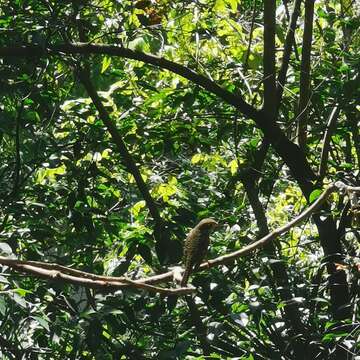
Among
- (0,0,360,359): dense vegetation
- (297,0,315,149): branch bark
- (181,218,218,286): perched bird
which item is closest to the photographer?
(181,218,218,286): perched bird

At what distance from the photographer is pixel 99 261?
377cm

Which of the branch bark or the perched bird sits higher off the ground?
the branch bark

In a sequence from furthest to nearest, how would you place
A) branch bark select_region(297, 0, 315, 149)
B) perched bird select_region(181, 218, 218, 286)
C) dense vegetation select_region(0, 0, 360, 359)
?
branch bark select_region(297, 0, 315, 149)
dense vegetation select_region(0, 0, 360, 359)
perched bird select_region(181, 218, 218, 286)

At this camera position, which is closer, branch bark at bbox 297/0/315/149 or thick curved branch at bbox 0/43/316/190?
thick curved branch at bbox 0/43/316/190

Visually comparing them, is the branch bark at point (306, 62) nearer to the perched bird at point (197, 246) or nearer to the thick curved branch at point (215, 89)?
the thick curved branch at point (215, 89)

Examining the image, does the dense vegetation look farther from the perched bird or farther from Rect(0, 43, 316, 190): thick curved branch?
the perched bird

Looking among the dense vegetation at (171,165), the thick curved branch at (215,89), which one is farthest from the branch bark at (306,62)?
the thick curved branch at (215,89)

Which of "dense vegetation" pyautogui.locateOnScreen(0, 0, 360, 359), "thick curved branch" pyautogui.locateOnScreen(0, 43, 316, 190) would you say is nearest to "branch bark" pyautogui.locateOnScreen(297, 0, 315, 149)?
"dense vegetation" pyautogui.locateOnScreen(0, 0, 360, 359)

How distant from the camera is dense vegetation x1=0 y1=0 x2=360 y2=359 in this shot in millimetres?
3148

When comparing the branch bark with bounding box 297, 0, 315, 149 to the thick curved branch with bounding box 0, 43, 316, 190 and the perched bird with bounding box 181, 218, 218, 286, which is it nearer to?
the thick curved branch with bounding box 0, 43, 316, 190

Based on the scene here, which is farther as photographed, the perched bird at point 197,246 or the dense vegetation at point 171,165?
the dense vegetation at point 171,165

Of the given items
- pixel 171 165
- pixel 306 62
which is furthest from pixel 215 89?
pixel 171 165

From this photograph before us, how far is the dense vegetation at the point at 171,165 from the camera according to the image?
3148 mm

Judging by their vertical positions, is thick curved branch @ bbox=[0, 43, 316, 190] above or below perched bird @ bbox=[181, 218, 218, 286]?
above
